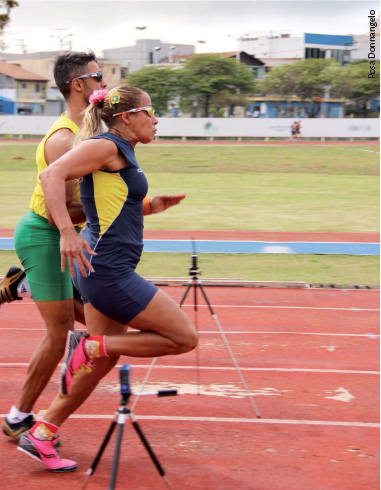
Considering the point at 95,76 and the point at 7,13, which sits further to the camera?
the point at 7,13

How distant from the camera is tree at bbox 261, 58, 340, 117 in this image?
215 ft

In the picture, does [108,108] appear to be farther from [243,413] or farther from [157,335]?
[243,413]

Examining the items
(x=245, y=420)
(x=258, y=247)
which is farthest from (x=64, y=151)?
(x=258, y=247)

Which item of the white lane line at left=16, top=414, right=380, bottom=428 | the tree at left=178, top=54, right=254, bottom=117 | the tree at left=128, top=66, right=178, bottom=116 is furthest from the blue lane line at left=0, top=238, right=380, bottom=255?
the tree at left=178, top=54, right=254, bottom=117

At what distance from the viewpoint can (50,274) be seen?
385 centimetres

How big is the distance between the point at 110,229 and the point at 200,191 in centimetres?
1843

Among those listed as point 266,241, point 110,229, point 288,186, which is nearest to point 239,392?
point 110,229

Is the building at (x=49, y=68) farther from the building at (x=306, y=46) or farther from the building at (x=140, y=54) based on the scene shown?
the building at (x=306, y=46)

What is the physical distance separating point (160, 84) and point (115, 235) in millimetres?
58889

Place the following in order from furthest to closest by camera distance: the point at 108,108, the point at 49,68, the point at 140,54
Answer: the point at 140,54, the point at 49,68, the point at 108,108

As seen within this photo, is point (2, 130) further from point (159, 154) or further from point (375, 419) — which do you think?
point (375, 419)

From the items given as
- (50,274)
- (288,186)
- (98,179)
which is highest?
(98,179)

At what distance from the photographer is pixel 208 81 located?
60.5 metres

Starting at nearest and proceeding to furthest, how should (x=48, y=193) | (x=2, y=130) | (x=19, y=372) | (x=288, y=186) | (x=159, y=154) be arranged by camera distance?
(x=48, y=193) → (x=19, y=372) → (x=288, y=186) → (x=159, y=154) → (x=2, y=130)
